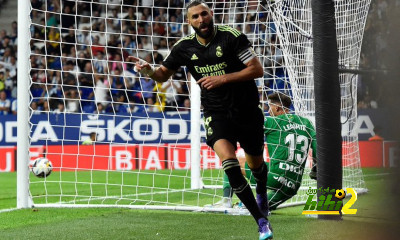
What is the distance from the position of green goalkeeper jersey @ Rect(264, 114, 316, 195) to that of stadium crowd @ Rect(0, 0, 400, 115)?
1065 mm

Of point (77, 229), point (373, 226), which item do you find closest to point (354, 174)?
point (77, 229)

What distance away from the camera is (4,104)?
1820 cm

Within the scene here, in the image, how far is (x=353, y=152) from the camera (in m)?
9.16

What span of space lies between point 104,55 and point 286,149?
6772 mm

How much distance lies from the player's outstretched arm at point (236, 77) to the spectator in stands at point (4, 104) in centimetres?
1381

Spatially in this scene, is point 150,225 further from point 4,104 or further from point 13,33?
point 13,33

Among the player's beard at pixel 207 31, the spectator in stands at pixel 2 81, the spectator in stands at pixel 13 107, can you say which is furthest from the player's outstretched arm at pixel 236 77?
the spectator in stands at pixel 2 81

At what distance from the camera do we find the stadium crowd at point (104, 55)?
923cm

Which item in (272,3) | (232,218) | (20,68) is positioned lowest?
(232,218)


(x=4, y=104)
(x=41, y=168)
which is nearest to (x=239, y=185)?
(x=41, y=168)

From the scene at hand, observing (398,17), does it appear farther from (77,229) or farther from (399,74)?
(77,229)

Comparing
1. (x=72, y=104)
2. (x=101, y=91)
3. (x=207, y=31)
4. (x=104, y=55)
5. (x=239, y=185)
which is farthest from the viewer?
(x=72, y=104)

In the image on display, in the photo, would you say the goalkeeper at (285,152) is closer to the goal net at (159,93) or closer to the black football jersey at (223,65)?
the goal net at (159,93)

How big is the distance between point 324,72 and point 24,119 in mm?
3573
